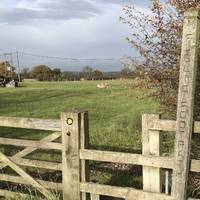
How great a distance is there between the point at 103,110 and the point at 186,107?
17.9 metres

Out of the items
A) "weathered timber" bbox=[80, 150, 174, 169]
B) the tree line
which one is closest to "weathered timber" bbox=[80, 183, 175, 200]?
"weathered timber" bbox=[80, 150, 174, 169]

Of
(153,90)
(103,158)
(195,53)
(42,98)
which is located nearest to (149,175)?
(103,158)

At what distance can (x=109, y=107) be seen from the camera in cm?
2562

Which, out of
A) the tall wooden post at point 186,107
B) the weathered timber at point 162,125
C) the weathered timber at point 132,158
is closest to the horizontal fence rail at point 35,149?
the weathered timber at point 132,158

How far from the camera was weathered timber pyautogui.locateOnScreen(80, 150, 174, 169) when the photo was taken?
6.24 m

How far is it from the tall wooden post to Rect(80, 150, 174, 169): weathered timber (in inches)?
6.8

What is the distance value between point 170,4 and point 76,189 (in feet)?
11.3

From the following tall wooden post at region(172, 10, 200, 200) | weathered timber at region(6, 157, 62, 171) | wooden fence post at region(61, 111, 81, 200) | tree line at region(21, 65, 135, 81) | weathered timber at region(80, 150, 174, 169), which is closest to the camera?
tall wooden post at region(172, 10, 200, 200)

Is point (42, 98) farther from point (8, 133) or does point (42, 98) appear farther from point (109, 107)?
point (8, 133)

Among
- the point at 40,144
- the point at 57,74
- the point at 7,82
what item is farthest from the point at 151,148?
the point at 57,74

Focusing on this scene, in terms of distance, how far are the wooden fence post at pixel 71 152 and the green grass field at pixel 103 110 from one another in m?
0.52

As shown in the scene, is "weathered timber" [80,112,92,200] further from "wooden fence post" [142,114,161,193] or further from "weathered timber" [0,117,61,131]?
"wooden fence post" [142,114,161,193]

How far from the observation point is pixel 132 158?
6.43 meters

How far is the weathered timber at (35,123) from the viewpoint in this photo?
23.0 ft
